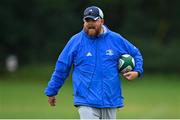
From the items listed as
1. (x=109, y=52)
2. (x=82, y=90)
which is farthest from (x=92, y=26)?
(x=82, y=90)

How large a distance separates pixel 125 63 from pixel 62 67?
2.56 feet

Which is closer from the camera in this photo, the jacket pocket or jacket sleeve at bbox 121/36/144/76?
the jacket pocket

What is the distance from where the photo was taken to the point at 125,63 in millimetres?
9094

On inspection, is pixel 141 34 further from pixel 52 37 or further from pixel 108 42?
pixel 108 42

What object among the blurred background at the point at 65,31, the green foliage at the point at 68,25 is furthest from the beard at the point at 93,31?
the green foliage at the point at 68,25

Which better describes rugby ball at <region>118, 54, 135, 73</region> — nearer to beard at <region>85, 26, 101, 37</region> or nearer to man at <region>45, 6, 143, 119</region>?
man at <region>45, 6, 143, 119</region>

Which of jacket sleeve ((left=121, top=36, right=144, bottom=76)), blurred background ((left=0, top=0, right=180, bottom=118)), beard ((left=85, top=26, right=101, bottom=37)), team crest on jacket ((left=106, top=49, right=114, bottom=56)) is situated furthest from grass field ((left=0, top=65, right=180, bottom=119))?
beard ((left=85, top=26, right=101, bottom=37))

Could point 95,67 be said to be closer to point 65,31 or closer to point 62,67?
point 62,67

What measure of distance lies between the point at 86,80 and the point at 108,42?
546 millimetres

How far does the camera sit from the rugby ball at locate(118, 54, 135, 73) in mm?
9102

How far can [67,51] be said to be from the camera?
360 inches

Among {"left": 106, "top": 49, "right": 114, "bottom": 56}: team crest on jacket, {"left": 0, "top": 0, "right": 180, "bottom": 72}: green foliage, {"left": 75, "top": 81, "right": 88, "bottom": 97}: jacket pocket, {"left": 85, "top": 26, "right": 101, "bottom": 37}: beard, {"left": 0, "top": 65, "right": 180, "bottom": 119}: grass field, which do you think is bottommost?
{"left": 0, "top": 65, "right": 180, "bottom": 119}: grass field

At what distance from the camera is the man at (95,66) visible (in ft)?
29.5

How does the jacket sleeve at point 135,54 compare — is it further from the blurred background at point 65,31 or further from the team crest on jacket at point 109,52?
the blurred background at point 65,31
